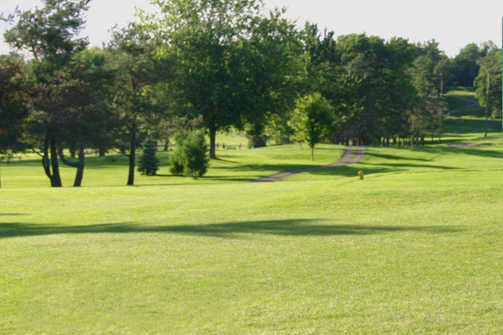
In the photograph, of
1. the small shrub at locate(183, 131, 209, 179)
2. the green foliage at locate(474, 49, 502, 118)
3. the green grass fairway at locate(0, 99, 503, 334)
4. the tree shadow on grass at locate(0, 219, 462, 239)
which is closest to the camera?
the green grass fairway at locate(0, 99, 503, 334)

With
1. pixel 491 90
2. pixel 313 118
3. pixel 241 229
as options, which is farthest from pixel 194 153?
pixel 491 90

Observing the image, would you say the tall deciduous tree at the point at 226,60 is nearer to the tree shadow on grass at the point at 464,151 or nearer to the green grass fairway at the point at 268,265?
the tree shadow on grass at the point at 464,151

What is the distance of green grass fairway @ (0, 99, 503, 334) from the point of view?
19.1ft

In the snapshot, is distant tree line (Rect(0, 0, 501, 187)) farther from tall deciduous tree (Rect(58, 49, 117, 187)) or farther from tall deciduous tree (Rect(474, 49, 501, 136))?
tall deciduous tree (Rect(474, 49, 501, 136))

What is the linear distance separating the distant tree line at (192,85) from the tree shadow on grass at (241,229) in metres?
19.0

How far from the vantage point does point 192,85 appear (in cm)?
5522

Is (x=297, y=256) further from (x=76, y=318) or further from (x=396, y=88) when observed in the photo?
(x=396, y=88)

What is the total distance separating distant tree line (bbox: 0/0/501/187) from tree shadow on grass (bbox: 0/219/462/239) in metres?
19.0

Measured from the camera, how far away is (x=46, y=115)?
117 ft

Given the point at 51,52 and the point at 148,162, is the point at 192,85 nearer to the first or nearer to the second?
the point at 148,162

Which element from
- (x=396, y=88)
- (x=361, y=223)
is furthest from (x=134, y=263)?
Result: (x=396, y=88)

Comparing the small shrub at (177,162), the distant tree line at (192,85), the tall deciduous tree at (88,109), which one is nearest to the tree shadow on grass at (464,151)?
the distant tree line at (192,85)

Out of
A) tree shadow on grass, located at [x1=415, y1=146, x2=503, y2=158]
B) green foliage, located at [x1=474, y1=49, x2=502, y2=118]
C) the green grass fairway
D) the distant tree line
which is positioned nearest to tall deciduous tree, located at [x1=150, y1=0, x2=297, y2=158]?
the distant tree line

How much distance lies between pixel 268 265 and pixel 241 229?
3562 millimetres
